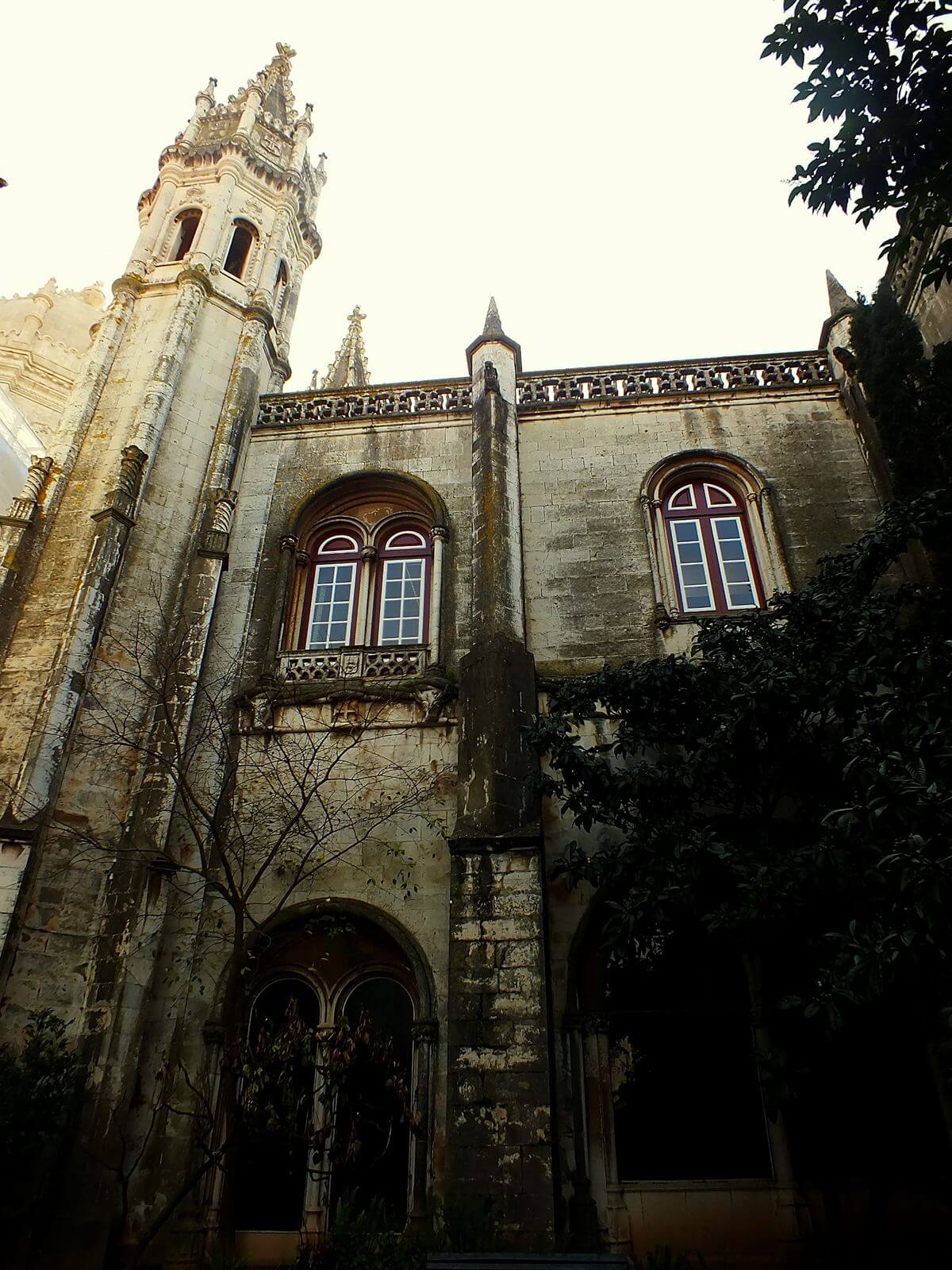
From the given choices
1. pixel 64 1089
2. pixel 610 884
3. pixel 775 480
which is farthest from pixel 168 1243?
pixel 775 480

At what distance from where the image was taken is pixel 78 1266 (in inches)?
296

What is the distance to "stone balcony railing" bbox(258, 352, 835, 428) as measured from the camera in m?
13.5

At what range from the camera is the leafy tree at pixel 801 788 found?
234 inches

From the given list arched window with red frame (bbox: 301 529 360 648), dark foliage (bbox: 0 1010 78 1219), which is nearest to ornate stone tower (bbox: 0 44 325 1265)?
dark foliage (bbox: 0 1010 78 1219)

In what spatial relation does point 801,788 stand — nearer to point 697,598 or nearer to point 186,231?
point 697,598

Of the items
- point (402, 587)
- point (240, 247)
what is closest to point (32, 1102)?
point (402, 587)

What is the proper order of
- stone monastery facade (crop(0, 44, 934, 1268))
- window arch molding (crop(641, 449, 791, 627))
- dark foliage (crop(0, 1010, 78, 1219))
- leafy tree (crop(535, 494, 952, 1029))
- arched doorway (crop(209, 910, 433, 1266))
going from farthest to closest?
window arch molding (crop(641, 449, 791, 627)) → stone monastery facade (crop(0, 44, 934, 1268)) → arched doorway (crop(209, 910, 433, 1266)) → dark foliage (crop(0, 1010, 78, 1219)) → leafy tree (crop(535, 494, 952, 1029))

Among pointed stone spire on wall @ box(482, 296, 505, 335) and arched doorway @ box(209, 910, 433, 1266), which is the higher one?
pointed stone spire on wall @ box(482, 296, 505, 335)

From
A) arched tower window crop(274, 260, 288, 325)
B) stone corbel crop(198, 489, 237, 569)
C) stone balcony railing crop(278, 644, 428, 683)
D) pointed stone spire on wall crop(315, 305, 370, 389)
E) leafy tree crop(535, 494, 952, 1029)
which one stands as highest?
pointed stone spire on wall crop(315, 305, 370, 389)

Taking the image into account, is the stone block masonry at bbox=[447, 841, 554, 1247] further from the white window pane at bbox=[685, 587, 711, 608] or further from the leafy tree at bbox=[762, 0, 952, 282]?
the leafy tree at bbox=[762, 0, 952, 282]

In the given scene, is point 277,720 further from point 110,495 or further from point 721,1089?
point 721,1089

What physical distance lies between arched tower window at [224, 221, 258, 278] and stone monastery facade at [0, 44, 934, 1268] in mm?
447

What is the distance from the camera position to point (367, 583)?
1234 cm

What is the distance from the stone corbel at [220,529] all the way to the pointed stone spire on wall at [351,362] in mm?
11373
